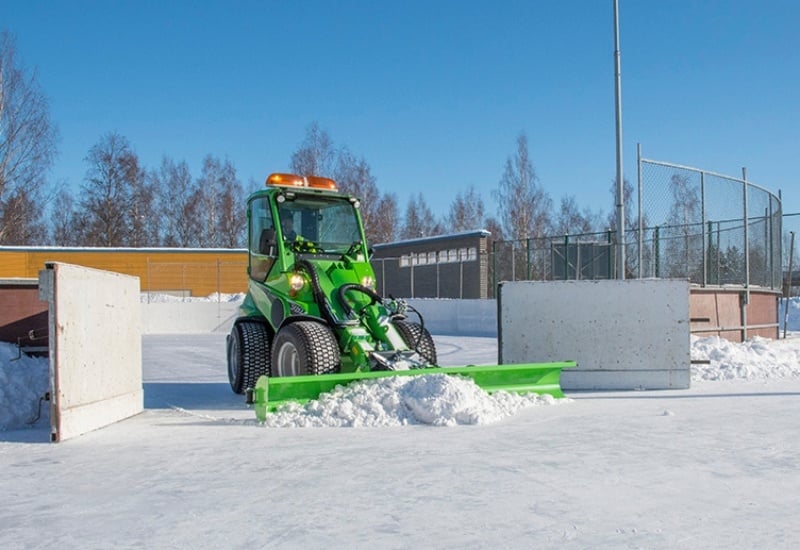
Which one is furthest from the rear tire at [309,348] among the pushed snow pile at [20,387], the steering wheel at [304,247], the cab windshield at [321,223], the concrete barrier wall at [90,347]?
the pushed snow pile at [20,387]

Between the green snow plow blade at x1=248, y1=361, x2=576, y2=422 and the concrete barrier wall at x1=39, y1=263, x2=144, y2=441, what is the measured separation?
1.29m

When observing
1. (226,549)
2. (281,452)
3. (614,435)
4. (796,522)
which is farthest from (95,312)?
(796,522)

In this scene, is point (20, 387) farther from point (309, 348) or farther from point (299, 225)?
point (299, 225)

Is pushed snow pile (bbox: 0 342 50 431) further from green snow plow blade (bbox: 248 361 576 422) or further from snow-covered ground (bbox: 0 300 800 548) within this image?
green snow plow blade (bbox: 248 361 576 422)

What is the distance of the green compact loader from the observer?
22.9ft

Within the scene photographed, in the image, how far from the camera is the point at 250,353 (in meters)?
8.25

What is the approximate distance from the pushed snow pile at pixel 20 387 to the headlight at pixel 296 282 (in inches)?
96.3

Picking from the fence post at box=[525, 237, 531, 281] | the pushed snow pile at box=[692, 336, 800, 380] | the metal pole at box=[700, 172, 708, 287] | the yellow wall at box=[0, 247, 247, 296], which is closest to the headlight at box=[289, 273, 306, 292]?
the pushed snow pile at box=[692, 336, 800, 380]

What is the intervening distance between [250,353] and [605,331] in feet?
14.0

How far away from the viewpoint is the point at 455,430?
612 centimetres

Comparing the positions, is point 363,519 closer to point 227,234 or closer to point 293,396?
point 293,396

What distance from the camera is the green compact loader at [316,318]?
22.9ft

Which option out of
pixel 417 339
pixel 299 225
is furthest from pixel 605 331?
pixel 299 225

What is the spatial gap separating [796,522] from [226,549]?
2.72 m
